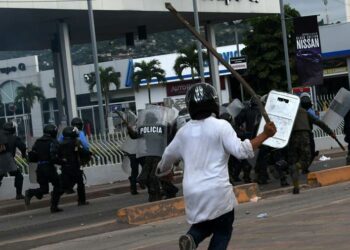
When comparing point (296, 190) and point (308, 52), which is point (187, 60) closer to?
point (308, 52)

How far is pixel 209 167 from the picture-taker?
5.43 m

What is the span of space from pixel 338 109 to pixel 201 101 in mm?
11705

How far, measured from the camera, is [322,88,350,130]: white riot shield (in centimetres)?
1639

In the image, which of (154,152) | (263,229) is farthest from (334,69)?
(263,229)

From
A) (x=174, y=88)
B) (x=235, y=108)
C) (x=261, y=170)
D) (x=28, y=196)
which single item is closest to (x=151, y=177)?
(x=28, y=196)

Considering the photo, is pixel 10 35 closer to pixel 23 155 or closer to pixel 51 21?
pixel 51 21

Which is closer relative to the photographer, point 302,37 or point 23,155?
point 23,155

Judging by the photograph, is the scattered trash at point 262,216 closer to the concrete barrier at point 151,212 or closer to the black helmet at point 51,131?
the concrete barrier at point 151,212

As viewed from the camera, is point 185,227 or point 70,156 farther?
point 70,156

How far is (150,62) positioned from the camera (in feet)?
216

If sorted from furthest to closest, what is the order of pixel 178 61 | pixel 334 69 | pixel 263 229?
pixel 178 61, pixel 334 69, pixel 263 229

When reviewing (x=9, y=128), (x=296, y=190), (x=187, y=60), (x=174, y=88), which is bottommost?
(x=296, y=190)

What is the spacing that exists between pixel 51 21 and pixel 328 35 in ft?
86.9

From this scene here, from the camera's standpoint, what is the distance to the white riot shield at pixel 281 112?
8.16 meters
